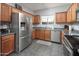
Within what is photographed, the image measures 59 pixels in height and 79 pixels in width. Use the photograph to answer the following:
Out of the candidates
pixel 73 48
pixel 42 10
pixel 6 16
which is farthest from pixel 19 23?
pixel 42 10

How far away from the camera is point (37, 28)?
18.5 feet

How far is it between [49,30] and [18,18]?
2.51 meters

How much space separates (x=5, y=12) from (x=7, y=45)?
0.98 m

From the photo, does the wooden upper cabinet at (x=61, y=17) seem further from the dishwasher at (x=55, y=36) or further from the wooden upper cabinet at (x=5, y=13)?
the wooden upper cabinet at (x=5, y=13)

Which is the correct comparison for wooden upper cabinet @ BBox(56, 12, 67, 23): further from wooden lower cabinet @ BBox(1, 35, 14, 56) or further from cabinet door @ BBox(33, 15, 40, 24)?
wooden lower cabinet @ BBox(1, 35, 14, 56)

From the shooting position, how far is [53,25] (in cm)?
537

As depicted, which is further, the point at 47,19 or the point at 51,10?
the point at 47,19

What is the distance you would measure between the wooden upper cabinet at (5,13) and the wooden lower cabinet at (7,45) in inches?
21.5

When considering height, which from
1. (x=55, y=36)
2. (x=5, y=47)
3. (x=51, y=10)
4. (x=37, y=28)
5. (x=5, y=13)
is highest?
(x=51, y=10)

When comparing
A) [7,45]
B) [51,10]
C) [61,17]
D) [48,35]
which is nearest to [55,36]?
[48,35]

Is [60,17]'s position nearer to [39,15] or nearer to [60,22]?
[60,22]

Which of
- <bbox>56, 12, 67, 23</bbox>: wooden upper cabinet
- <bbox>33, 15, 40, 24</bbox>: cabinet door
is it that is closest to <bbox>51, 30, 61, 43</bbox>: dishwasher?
<bbox>56, 12, 67, 23</bbox>: wooden upper cabinet

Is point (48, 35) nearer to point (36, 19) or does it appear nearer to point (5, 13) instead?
Result: point (36, 19)

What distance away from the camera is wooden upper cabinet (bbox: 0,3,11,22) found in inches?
114
